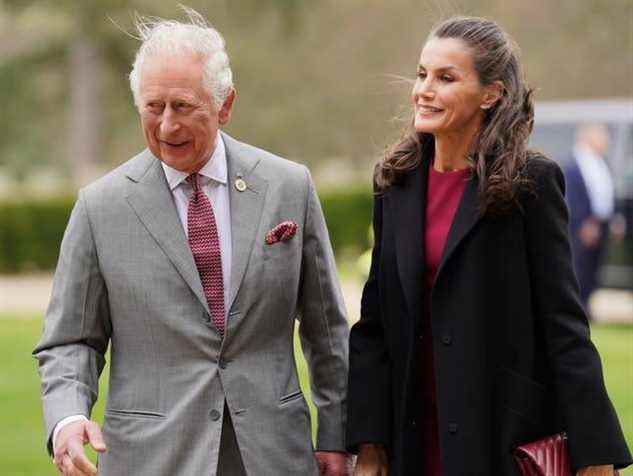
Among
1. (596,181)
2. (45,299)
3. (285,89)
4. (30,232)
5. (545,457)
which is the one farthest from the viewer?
(285,89)

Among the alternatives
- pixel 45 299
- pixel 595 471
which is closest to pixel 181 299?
pixel 595 471

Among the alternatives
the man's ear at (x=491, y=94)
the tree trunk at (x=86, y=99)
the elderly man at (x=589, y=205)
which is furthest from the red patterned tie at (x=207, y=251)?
the tree trunk at (x=86, y=99)

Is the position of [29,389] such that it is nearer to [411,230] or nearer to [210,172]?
[210,172]

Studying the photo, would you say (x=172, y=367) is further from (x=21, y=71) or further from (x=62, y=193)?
(x=21, y=71)

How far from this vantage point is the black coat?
4062 mm

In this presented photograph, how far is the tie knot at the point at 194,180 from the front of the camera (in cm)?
417

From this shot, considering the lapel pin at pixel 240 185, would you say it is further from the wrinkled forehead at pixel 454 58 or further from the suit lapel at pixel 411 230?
the wrinkled forehead at pixel 454 58

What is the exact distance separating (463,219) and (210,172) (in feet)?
2.20

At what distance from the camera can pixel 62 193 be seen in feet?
76.2

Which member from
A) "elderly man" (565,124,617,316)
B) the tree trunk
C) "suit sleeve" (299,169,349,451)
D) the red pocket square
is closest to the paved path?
"elderly man" (565,124,617,316)

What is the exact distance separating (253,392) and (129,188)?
0.63 metres

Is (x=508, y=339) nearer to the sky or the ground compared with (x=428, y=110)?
nearer to the ground

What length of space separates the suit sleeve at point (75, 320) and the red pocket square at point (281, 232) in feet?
1.48

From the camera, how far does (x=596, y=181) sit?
15148 mm
